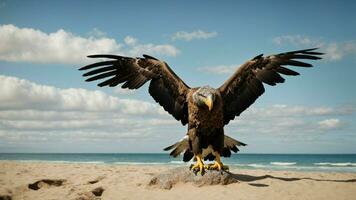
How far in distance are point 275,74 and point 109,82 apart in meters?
3.72

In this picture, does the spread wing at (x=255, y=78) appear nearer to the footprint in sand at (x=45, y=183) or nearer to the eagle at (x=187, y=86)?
the eagle at (x=187, y=86)

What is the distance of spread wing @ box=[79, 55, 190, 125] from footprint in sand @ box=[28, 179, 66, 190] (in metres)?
3.82

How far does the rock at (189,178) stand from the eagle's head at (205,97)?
5.82 feet

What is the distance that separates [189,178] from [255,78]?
104 inches

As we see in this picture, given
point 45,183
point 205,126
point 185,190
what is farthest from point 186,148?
point 45,183

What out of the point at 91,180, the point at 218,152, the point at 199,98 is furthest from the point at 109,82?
the point at 91,180

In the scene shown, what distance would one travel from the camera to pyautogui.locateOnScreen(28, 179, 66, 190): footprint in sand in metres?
9.80

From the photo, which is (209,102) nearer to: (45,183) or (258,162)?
(45,183)

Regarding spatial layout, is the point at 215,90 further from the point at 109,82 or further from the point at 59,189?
the point at 59,189

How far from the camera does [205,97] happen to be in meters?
6.99

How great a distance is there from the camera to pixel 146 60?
809cm

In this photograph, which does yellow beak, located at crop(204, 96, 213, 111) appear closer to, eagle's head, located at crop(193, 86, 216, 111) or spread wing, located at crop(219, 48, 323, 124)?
eagle's head, located at crop(193, 86, 216, 111)

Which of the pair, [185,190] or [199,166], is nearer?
[185,190]

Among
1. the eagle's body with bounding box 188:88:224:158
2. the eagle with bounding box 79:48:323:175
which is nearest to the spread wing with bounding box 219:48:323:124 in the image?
the eagle with bounding box 79:48:323:175
